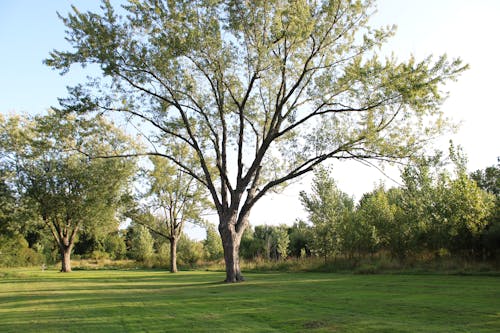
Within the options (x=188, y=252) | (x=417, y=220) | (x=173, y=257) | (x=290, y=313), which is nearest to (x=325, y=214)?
(x=417, y=220)

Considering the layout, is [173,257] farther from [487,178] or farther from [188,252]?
[487,178]

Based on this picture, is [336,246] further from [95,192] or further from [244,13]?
[95,192]

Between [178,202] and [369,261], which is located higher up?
[178,202]

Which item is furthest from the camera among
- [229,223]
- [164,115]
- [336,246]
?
[336,246]

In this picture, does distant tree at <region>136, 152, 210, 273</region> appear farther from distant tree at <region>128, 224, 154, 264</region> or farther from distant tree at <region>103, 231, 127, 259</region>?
→ distant tree at <region>103, 231, 127, 259</region>

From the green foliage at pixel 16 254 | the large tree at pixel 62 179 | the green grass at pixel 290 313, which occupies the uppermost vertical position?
the large tree at pixel 62 179

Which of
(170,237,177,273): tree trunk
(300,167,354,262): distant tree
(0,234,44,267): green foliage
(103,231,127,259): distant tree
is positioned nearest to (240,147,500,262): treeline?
(300,167,354,262): distant tree

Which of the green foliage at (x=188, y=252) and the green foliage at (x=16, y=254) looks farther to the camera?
the green foliage at (x=188, y=252)

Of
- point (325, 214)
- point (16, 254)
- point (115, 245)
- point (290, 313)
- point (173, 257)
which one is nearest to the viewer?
point (290, 313)

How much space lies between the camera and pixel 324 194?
28.1 metres

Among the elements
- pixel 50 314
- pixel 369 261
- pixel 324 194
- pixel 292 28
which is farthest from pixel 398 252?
pixel 50 314

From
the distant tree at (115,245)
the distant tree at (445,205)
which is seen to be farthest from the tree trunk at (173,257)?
the distant tree at (115,245)

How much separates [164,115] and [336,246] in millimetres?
13636

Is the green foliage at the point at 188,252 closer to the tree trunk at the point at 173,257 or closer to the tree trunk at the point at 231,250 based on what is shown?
the tree trunk at the point at 173,257
